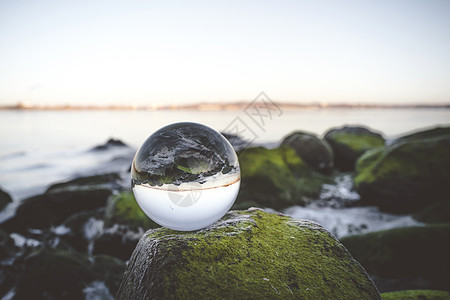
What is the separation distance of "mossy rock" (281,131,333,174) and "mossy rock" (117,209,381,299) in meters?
10.5

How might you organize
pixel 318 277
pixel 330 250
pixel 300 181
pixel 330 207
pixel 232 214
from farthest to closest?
pixel 300 181 < pixel 330 207 < pixel 232 214 < pixel 330 250 < pixel 318 277

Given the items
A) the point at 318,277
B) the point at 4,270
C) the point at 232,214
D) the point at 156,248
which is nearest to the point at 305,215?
the point at 232,214

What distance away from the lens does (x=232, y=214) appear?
349 cm

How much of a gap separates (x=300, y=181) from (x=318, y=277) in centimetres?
854

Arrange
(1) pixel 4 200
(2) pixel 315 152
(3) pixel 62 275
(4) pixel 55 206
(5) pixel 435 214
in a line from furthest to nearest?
(2) pixel 315 152
(1) pixel 4 200
(4) pixel 55 206
(5) pixel 435 214
(3) pixel 62 275

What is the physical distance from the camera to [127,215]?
256 inches

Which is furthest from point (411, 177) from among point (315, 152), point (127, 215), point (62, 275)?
point (62, 275)

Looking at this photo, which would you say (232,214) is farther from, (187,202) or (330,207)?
(330,207)

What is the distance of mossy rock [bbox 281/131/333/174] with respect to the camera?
508 inches

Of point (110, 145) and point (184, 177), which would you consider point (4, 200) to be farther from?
point (110, 145)

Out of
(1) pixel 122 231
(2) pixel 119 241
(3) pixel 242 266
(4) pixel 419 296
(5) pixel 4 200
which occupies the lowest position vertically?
(5) pixel 4 200

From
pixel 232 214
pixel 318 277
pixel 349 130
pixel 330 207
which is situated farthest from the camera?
pixel 349 130

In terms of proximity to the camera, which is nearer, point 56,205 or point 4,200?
point 56,205

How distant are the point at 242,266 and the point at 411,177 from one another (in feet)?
25.9
